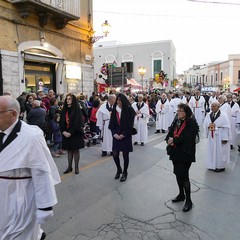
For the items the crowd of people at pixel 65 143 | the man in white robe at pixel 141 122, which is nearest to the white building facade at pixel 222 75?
the man in white robe at pixel 141 122

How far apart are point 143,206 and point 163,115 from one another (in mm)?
9168

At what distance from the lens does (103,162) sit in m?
7.84

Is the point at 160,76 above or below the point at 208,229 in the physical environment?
above

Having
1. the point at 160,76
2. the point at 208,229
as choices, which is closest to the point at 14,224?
the point at 208,229

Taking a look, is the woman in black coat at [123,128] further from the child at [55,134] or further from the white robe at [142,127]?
the white robe at [142,127]

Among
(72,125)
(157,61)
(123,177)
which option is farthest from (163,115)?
(157,61)

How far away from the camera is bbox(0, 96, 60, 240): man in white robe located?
2473 mm

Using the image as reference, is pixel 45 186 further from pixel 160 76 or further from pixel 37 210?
pixel 160 76

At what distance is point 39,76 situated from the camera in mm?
13211

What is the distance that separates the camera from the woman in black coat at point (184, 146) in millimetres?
4707

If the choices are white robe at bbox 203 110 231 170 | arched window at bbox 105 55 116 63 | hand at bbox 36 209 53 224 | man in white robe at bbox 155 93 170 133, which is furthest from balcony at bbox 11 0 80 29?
arched window at bbox 105 55 116 63

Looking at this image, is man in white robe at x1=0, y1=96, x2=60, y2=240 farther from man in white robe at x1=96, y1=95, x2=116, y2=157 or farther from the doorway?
the doorway

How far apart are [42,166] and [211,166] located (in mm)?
5589

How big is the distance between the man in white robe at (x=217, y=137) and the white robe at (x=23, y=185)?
5396 mm
